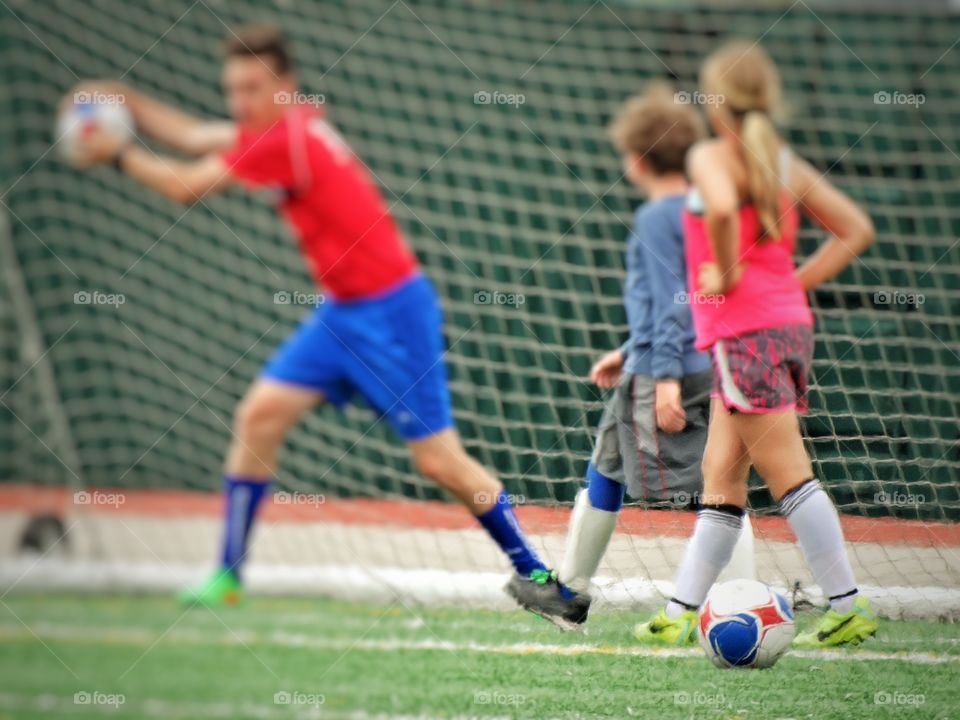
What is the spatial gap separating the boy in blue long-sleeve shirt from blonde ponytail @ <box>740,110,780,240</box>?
0.23 metres

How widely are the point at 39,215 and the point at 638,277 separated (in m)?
3.95

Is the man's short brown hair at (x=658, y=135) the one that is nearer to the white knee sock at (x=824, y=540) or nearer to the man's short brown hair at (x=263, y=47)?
the white knee sock at (x=824, y=540)

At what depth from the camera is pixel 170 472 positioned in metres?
6.25

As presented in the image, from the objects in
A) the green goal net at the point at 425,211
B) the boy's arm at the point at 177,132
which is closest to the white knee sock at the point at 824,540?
the green goal net at the point at 425,211

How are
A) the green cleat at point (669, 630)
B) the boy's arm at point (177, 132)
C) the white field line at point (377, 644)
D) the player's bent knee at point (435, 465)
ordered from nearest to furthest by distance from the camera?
the green cleat at point (669, 630)
the white field line at point (377, 644)
the player's bent knee at point (435, 465)
the boy's arm at point (177, 132)

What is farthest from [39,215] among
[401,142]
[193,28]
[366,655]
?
[366,655]

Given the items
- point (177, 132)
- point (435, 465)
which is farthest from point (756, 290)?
point (177, 132)

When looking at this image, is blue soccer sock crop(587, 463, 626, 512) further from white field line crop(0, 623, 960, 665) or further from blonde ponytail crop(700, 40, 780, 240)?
blonde ponytail crop(700, 40, 780, 240)

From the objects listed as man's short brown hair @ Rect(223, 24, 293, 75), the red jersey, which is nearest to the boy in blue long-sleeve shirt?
the red jersey

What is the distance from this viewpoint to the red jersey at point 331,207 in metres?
3.62

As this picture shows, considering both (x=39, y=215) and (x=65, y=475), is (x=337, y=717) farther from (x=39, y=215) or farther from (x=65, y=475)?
(x=39, y=215)

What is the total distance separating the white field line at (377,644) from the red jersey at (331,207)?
1.02m

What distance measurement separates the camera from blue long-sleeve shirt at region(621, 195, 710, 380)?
8.93ft

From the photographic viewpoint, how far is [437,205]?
5785 mm
